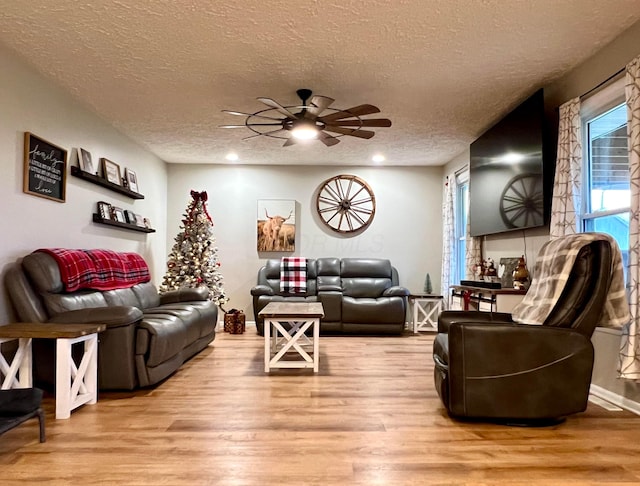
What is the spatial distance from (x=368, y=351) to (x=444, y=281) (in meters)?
2.11

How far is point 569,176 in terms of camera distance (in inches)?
130

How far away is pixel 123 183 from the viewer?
4.98m

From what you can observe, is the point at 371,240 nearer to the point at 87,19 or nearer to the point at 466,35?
the point at 466,35

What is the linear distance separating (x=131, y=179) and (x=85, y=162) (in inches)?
45.1

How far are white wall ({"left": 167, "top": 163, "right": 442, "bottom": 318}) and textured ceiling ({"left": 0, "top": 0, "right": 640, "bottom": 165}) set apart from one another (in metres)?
2.14

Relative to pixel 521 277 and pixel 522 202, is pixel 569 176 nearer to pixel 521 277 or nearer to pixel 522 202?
pixel 522 202

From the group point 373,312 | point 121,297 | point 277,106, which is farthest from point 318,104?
point 373,312

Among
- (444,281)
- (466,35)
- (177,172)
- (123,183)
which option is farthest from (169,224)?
(466,35)

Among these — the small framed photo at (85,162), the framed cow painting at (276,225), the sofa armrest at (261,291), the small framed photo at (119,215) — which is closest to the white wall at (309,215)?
the framed cow painting at (276,225)

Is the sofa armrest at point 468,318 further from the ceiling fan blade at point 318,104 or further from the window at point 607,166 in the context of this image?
the ceiling fan blade at point 318,104

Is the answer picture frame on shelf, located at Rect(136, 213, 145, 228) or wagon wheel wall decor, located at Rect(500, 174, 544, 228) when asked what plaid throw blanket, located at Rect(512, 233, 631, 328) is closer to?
wagon wheel wall decor, located at Rect(500, 174, 544, 228)

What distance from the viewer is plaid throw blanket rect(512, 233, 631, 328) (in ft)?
8.23

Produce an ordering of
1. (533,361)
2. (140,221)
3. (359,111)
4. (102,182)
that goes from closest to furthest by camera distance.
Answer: (533,361)
(359,111)
(102,182)
(140,221)

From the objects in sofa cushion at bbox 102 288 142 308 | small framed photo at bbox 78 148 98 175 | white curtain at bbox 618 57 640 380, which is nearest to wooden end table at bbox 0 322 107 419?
sofa cushion at bbox 102 288 142 308
